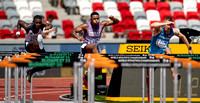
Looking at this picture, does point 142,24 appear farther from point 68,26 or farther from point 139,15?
point 68,26

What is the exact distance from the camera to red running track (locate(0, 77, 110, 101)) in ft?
42.1

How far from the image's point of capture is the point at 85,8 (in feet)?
76.7

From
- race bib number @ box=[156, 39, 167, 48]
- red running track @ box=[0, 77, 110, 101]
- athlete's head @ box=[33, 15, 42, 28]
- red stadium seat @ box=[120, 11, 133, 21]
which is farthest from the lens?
red stadium seat @ box=[120, 11, 133, 21]

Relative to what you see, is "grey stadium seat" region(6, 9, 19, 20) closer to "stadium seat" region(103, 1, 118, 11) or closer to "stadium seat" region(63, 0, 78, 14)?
"stadium seat" region(63, 0, 78, 14)

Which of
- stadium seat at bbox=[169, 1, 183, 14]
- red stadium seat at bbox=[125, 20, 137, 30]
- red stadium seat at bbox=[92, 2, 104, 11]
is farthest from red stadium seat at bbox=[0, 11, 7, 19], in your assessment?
stadium seat at bbox=[169, 1, 183, 14]

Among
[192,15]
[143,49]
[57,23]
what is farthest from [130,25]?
[143,49]

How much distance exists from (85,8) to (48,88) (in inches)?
345

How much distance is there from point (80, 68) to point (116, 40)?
1204 centimetres

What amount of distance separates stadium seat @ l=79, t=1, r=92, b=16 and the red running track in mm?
5250

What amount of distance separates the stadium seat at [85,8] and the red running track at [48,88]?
5.25m

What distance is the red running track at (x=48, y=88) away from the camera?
1282 cm

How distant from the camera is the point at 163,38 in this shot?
10609 millimetres

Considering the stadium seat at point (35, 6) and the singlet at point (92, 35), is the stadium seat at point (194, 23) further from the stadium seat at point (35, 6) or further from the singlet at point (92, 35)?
the singlet at point (92, 35)

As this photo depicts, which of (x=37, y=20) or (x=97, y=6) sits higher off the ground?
(x=97, y=6)
